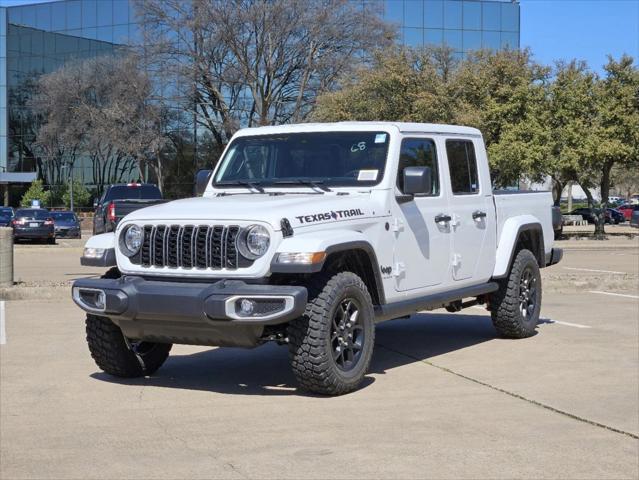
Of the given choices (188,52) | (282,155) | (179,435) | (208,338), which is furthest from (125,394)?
(188,52)

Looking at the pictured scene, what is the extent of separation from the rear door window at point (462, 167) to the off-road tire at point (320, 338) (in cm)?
242

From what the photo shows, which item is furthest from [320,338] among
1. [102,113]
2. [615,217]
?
[615,217]

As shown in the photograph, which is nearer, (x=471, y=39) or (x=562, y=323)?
(x=562, y=323)

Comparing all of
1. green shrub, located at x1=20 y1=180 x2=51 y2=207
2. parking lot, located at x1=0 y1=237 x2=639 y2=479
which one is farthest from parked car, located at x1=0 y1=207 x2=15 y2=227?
parking lot, located at x1=0 y1=237 x2=639 y2=479

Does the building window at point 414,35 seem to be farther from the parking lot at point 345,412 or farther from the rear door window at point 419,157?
the rear door window at point 419,157

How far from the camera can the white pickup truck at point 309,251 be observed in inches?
286

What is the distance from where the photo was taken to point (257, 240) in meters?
7.29

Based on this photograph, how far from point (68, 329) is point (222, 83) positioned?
4059 centimetres

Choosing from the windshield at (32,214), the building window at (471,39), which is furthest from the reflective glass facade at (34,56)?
the windshield at (32,214)

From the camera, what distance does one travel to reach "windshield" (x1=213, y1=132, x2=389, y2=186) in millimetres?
8602

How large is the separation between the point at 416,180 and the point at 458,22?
211 feet

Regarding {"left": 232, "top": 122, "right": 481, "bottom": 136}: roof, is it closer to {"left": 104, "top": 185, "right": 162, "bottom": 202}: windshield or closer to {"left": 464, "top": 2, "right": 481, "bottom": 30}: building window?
{"left": 104, "top": 185, "right": 162, "bottom": 202}: windshield

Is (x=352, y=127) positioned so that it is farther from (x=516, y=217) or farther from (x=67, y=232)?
(x=67, y=232)

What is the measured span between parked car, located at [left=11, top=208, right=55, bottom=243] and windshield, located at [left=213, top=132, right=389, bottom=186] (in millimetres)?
28972
